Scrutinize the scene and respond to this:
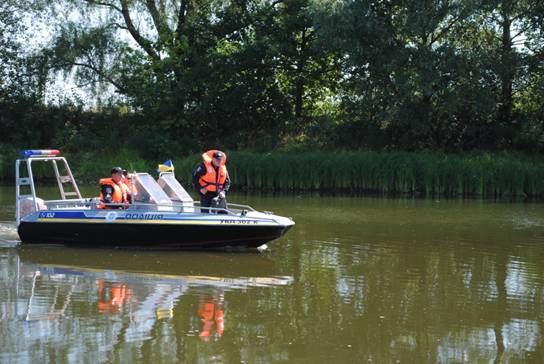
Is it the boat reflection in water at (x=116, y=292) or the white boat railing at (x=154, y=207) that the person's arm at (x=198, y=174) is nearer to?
the white boat railing at (x=154, y=207)

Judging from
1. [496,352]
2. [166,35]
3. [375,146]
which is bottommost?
[496,352]

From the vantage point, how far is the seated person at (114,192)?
13547 millimetres

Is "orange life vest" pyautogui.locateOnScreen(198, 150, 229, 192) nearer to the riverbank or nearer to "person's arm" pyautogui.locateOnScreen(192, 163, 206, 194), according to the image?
"person's arm" pyautogui.locateOnScreen(192, 163, 206, 194)

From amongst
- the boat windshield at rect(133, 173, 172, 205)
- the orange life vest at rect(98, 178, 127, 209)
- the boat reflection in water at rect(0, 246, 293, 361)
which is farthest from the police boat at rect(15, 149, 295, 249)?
the boat reflection in water at rect(0, 246, 293, 361)

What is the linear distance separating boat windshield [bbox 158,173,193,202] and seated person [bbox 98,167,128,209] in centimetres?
96

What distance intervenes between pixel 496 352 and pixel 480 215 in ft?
39.7

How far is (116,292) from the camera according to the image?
10180 millimetres

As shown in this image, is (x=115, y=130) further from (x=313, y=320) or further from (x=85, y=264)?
(x=313, y=320)

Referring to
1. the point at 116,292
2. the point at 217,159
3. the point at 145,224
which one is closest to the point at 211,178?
the point at 217,159

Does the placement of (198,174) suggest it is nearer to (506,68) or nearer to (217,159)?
(217,159)

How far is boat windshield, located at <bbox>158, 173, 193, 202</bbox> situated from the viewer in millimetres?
14297

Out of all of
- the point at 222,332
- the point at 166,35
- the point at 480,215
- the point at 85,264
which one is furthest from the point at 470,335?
the point at 166,35

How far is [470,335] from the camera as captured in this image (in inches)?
332

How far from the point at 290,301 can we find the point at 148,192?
15.9ft
